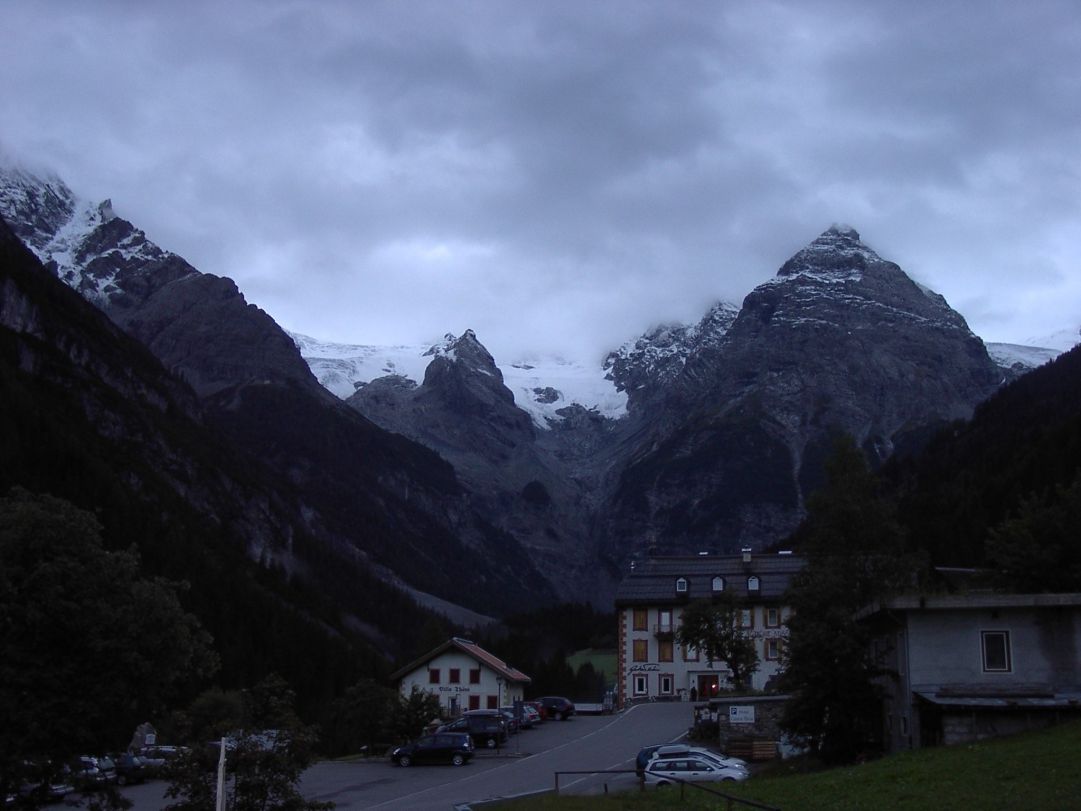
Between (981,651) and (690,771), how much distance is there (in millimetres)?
10052

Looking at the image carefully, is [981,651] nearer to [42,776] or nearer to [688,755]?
[688,755]

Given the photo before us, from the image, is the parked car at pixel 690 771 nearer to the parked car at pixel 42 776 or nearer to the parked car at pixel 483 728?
the parked car at pixel 42 776

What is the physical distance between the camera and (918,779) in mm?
28188

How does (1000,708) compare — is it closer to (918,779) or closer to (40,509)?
(918,779)

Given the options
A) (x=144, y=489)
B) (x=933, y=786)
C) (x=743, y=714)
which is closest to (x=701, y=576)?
(x=743, y=714)

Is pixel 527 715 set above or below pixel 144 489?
below

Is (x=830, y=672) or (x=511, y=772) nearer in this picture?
(x=830, y=672)

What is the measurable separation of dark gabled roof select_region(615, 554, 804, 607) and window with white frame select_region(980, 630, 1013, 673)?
53.9 metres

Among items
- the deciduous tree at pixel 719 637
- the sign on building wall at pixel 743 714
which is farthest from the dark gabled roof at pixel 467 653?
the sign on building wall at pixel 743 714

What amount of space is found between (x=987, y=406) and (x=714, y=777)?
483 feet

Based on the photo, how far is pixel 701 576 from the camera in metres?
96.2

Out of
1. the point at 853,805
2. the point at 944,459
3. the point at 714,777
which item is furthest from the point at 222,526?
the point at 853,805

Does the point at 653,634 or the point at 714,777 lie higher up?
the point at 653,634

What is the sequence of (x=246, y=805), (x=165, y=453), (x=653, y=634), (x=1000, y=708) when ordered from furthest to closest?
(x=165, y=453), (x=653, y=634), (x=1000, y=708), (x=246, y=805)
